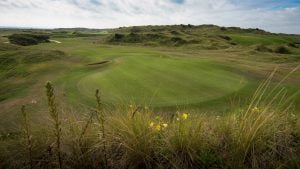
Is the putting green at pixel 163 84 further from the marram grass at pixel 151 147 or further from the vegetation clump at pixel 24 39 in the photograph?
the vegetation clump at pixel 24 39

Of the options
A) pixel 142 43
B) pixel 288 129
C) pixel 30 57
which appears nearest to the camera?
pixel 288 129

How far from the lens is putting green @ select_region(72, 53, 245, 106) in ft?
38.1

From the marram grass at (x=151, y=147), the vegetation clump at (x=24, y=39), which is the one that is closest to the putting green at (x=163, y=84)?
the marram grass at (x=151, y=147)

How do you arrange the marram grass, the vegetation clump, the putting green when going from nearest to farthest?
the marram grass → the putting green → the vegetation clump

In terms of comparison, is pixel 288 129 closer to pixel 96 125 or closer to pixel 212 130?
pixel 212 130

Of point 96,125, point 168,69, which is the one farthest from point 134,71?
point 96,125

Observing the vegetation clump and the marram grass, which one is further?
the vegetation clump

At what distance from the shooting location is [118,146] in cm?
363

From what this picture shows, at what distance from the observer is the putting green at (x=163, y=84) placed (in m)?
11.6

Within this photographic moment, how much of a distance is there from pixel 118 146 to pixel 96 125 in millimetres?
593

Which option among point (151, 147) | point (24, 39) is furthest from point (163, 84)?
point (24, 39)

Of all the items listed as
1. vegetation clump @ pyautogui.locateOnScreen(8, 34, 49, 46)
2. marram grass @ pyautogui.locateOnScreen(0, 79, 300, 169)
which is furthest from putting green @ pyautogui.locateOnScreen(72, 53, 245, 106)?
vegetation clump @ pyautogui.locateOnScreen(8, 34, 49, 46)

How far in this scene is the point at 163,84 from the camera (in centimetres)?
1351

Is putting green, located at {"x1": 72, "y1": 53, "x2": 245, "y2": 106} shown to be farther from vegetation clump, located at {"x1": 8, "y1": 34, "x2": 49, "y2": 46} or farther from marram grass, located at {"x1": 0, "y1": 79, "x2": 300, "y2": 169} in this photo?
vegetation clump, located at {"x1": 8, "y1": 34, "x2": 49, "y2": 46}
